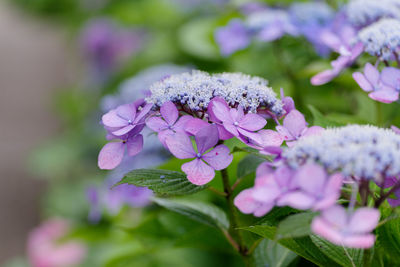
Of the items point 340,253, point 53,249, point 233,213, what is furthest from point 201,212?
point 53,249

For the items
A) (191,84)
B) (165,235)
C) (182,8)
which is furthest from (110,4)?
(191,84)

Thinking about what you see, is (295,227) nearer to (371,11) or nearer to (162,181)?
(162,181)

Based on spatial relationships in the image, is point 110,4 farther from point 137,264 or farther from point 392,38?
point 392,38

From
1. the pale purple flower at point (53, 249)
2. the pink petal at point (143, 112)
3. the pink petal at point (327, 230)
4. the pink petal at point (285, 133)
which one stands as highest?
the pink petal at point (327, 230)

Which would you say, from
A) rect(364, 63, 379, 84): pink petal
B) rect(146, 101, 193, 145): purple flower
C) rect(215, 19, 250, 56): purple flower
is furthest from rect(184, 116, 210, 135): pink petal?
rect(215, 19, 250, 56): purple flower

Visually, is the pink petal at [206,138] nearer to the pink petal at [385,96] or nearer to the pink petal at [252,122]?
the pink petal at [252,122]

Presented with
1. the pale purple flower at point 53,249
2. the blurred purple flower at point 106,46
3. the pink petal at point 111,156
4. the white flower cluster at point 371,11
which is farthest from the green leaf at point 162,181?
the blurred purple flower at point 106,46
